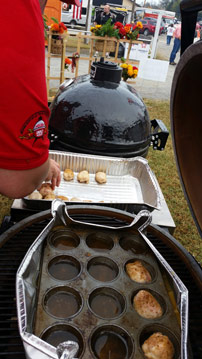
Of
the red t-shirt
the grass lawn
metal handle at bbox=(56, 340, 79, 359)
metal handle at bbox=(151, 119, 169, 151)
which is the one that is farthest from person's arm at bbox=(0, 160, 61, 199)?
the grass lawn

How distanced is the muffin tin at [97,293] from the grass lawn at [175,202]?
222 centimetres

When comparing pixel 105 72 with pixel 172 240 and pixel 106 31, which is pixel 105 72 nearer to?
pixel 172 240

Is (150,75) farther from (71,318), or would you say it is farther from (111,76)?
(71,318)

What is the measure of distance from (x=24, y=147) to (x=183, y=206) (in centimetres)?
371

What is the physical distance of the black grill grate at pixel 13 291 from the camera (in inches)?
48.5

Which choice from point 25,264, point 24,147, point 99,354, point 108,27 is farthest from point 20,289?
point 108,27

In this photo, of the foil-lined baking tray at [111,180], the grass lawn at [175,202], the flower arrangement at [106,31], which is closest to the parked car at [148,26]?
the flower arrangement at [106,31]

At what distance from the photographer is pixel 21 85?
3.41 ft

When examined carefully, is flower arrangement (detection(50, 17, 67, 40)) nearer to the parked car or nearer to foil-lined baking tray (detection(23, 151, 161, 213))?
foil-lined baking tray (detection(23, 151, 161, 213))

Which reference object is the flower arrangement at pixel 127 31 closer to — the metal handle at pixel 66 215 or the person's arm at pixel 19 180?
the metal handle at pixel 66 215

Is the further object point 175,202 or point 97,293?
point 175,202

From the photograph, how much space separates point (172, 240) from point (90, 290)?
67cm

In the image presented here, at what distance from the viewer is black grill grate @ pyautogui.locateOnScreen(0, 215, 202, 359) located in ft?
4.04

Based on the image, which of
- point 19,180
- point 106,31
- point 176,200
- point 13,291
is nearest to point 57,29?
point 106,31
